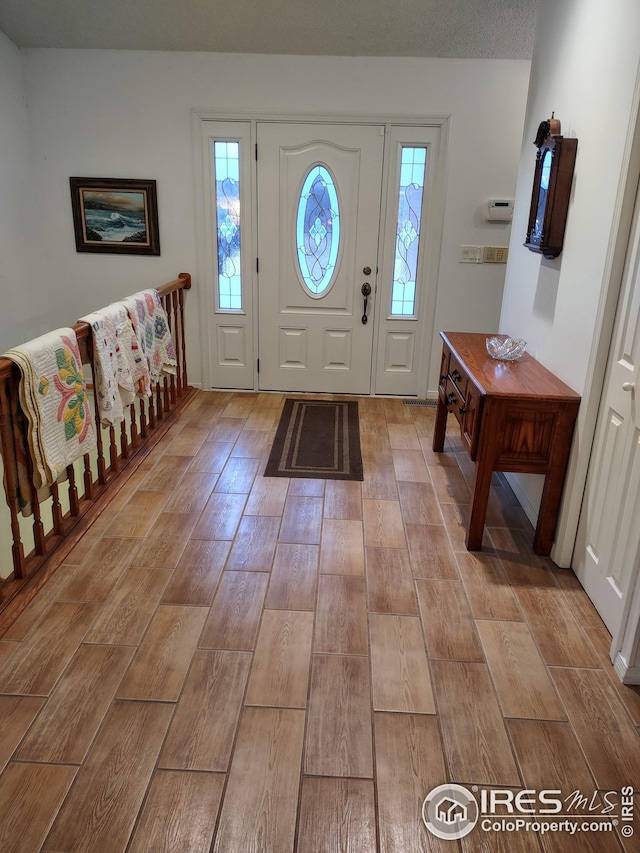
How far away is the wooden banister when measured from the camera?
232cm

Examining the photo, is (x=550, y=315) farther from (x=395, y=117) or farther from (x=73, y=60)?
(x=73, y=60)

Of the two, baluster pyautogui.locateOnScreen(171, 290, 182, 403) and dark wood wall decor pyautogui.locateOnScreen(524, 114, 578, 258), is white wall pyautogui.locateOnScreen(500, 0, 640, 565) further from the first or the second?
baluster pyautogui.locateOnScreen(171, 290, 182, 403)

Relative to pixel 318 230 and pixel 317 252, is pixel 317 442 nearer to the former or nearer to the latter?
pixel 317 252

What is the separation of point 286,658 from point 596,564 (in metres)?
1.27

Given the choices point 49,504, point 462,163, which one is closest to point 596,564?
point 49,504

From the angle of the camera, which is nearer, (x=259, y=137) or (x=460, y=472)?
(x=460, y=472)

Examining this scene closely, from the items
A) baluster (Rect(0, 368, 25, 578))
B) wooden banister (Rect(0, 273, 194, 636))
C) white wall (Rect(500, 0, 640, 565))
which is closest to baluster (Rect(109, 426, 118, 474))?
wooden banister (Rect(0, 273, 194, 636))

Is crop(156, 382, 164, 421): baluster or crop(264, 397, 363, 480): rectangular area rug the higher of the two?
crop(156, 382, 164, 421): baluster

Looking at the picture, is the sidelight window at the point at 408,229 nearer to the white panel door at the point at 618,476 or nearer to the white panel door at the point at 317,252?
the white panel door at the point at 317,252

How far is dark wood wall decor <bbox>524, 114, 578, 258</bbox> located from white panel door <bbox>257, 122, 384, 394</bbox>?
1783 mm

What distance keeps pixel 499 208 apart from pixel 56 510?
3.62 metres

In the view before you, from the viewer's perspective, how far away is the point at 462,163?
4.53 meters

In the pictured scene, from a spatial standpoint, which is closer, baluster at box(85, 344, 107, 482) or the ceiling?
baluster at box(85, 344, 107, 482)

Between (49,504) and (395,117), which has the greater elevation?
(395,117)
